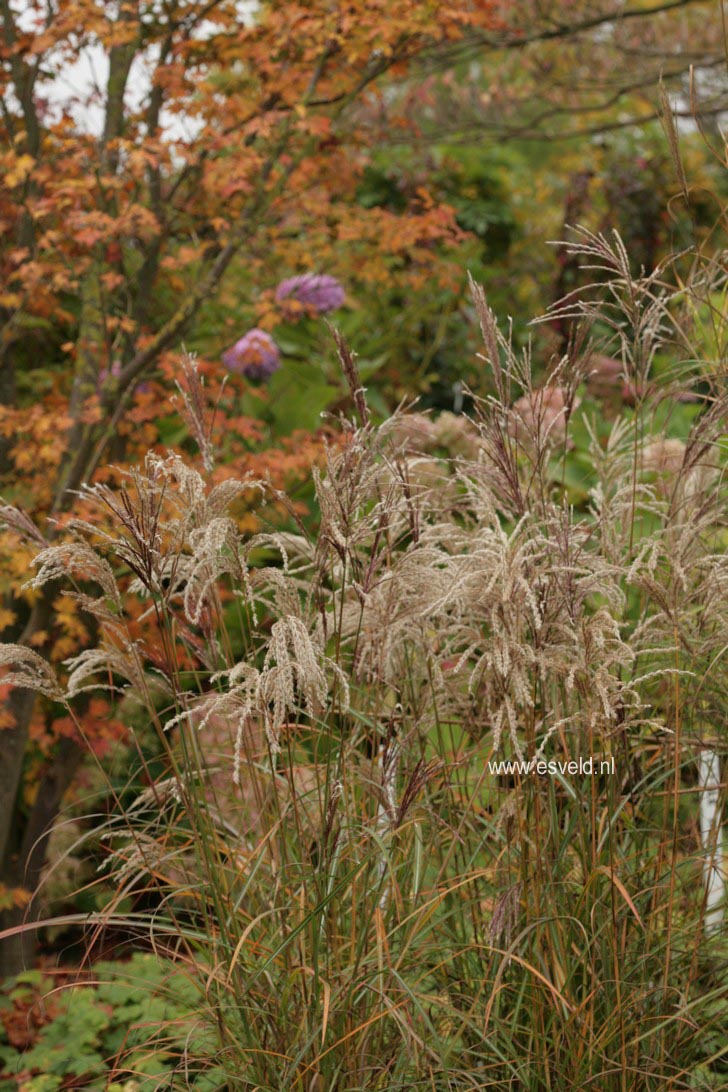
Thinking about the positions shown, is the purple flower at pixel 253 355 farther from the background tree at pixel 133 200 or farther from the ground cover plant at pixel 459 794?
the ground cover plant at pixel 459 794

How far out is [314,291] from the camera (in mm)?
4793

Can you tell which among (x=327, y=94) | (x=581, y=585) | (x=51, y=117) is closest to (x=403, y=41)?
(x=327, y=94)

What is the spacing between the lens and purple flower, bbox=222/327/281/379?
14.3ft

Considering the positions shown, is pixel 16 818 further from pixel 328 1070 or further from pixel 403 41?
pixel 403 41

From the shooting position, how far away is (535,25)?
644 cm

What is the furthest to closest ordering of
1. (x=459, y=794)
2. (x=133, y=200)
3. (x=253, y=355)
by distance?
(x=253, y=355) → (x=133, y=200) → (x=459, y=794)

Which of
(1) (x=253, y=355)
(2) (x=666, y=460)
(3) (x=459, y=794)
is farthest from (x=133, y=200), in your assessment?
(3) (x=459, y=794)

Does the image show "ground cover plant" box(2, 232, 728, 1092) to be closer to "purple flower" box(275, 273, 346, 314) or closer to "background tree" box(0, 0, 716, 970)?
"background tree" box(0, 0, 716, 970)

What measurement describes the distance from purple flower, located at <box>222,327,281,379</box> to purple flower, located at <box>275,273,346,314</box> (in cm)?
24

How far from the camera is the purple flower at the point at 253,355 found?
436 cm

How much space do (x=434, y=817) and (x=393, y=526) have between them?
523 mm

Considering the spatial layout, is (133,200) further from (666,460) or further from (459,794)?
(459,794)

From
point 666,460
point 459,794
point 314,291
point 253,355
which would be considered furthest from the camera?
point 314,291

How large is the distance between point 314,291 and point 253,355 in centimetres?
61
